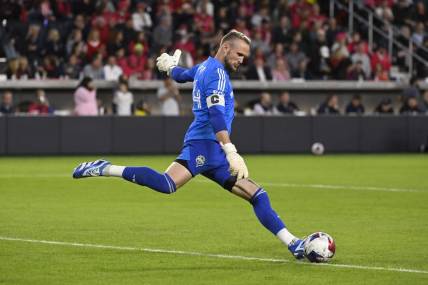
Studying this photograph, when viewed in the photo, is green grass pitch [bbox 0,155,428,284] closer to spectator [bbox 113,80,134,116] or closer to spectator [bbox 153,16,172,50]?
spectator [bbox 113,80,134,116]

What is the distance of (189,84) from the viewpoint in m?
28.4

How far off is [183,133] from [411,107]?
6.68 m

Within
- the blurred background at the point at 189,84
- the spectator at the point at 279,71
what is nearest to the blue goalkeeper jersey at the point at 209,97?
the blurred background at the point at 189,84

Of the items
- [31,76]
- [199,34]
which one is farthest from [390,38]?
[31,76]

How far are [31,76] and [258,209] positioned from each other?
58.9 ft

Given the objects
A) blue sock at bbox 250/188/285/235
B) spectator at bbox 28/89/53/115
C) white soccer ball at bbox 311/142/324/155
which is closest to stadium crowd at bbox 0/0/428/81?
spectator at bbox 28/89/53/115

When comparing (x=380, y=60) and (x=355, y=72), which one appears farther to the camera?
(x=380, y=60)

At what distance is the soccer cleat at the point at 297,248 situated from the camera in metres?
9.69

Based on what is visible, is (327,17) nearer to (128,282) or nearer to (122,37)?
(122,37)

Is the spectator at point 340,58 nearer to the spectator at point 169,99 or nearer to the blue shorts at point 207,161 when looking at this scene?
the spectator at point 169,99

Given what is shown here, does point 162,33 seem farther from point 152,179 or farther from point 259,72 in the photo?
point 152,179

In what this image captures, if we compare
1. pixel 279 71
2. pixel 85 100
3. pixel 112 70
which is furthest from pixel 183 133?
pixel 279 71

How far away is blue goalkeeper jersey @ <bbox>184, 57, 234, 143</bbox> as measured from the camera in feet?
31.7

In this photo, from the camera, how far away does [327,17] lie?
33.2 m
